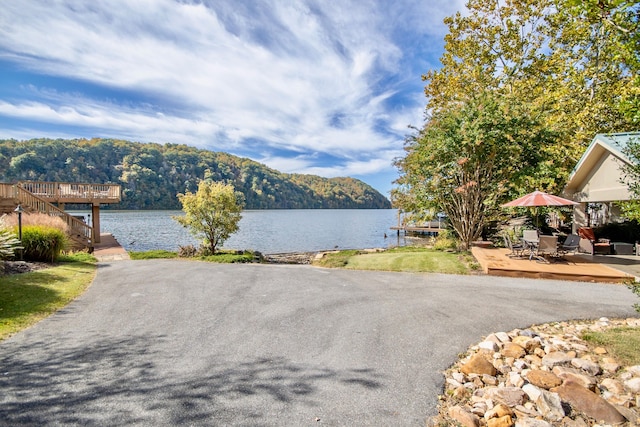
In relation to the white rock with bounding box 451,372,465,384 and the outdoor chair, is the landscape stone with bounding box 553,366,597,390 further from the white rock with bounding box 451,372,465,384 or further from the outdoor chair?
the outdoor chair

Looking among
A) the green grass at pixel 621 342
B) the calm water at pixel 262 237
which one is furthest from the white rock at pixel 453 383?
the calm water at pixel 262 237

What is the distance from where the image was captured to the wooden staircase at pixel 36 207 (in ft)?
52.7

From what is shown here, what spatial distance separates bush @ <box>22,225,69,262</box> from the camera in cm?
1075

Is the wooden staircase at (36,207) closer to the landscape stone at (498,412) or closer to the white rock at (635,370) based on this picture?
the landscape stone at (498,412)

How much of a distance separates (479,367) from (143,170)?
11057cm

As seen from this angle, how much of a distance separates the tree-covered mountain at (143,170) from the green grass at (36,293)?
92265mm

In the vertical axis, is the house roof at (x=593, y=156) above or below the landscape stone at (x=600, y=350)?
above

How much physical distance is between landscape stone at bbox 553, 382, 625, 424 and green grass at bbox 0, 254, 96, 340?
744cm

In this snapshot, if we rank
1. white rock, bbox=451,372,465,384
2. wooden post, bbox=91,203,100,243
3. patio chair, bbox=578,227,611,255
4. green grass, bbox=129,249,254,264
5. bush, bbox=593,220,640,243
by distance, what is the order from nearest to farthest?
white rock, bbox=451,372,465,384, patio chair, bbox=578,227,611,255, green grass, bbox=129,249,254,264, bush, bbox=593,220,640,243, wooden post, bbox=91,203,100,243

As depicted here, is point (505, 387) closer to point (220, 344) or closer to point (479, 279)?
point (220, 344)

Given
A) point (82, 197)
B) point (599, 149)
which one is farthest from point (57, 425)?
point (82, 197)

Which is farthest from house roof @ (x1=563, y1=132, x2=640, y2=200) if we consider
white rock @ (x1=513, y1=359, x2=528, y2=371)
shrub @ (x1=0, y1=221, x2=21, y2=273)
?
shrub @ (x1=0, y1=221, x2=21, y2=273)

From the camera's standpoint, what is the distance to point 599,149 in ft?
44.1

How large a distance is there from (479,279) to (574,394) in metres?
6.45
